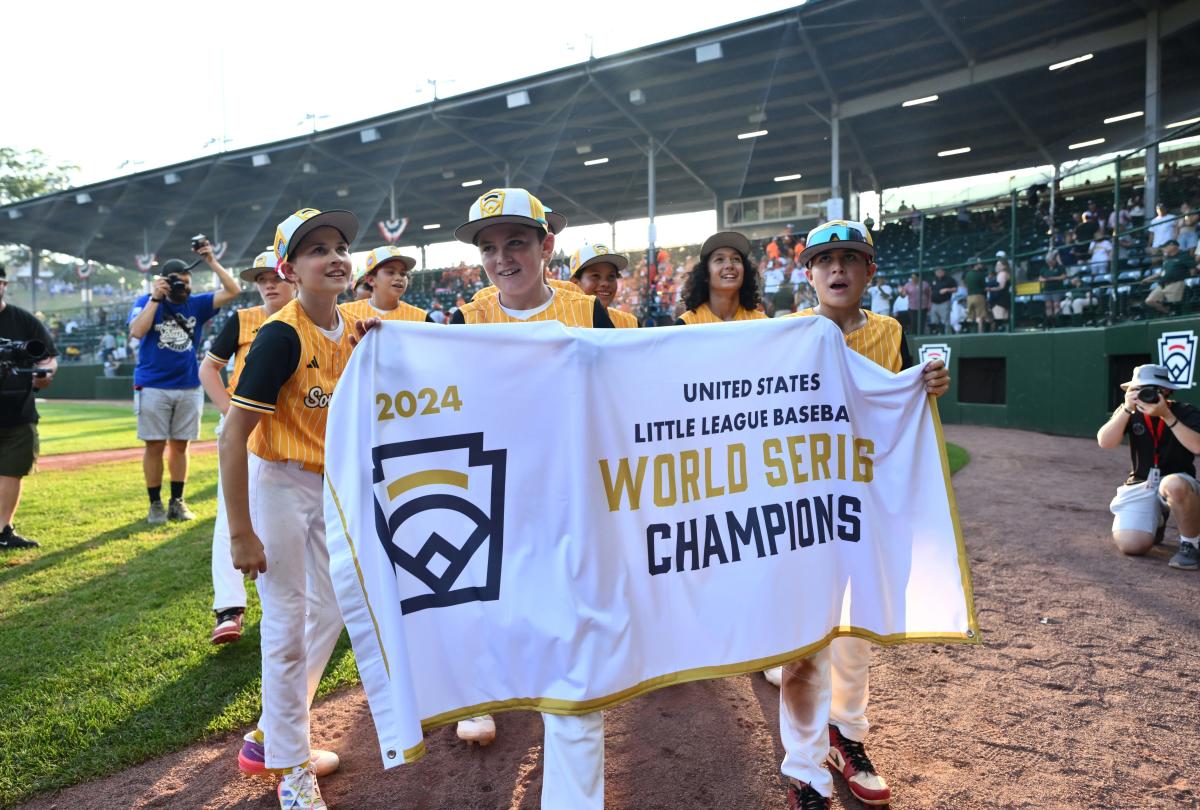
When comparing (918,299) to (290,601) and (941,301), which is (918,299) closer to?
(941,301)

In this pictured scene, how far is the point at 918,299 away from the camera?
51.3 feet

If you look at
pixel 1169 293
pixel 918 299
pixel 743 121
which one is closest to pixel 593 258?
pixel 1169 293

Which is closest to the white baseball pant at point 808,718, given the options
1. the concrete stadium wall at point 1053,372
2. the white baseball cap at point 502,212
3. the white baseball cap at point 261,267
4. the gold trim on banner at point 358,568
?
the gold trim on banner at point 358,568

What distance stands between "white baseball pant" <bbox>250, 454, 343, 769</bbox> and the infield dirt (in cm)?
39

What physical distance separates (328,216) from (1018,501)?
734 cm

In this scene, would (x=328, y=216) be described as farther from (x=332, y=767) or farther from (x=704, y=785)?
(x=704, y=785)

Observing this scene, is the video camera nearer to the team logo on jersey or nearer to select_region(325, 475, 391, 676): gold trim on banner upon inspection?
select_region(325, 475, 391, 676): gold trim on banner

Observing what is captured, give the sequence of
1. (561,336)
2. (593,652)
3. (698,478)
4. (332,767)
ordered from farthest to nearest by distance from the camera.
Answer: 1. (332,767)
2. (698,478)
3. (561,336)
4. (593,652)

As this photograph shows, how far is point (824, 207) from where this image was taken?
24.3 m

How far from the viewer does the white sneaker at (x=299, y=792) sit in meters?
2.61

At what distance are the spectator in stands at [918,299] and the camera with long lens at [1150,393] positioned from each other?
1092cm

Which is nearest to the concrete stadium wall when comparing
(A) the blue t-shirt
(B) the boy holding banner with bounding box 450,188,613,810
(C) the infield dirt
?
(C) the infield dirt

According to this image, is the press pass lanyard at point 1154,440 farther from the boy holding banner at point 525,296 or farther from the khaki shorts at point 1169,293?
the khaki shorts at point 1169,293

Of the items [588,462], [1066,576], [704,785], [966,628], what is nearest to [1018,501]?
[1066,576]
